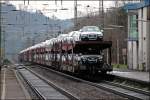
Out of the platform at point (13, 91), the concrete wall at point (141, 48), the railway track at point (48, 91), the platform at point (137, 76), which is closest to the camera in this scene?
the platform at point (13, 91)

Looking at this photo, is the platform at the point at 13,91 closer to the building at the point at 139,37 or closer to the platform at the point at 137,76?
the platform at the point at 137,76

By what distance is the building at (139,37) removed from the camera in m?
55.3

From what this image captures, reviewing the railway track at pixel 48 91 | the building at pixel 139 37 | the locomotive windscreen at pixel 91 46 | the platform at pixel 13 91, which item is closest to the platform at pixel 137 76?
the locomotive windscreen at pixel 91 46

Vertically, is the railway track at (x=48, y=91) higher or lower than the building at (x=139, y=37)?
lower

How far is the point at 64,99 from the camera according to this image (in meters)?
22.4

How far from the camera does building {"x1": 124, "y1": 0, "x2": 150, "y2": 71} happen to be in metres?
55.3

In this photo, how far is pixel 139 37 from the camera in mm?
58906

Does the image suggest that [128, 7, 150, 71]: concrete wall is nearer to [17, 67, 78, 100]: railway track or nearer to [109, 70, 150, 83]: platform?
[109, 70, 150, 83]: platform

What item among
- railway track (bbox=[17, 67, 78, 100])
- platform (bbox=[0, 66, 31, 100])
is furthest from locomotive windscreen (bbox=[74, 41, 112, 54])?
platform (bbox=[0, 66, 31, 100])

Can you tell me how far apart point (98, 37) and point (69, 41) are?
15.7ft

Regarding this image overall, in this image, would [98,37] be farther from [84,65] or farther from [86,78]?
[86,78]

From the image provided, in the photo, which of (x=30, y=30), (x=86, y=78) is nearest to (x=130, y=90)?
(x=86, y=78)

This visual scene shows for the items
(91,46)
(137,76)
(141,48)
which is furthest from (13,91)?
(141,48)

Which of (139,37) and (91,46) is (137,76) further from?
(139,37)
